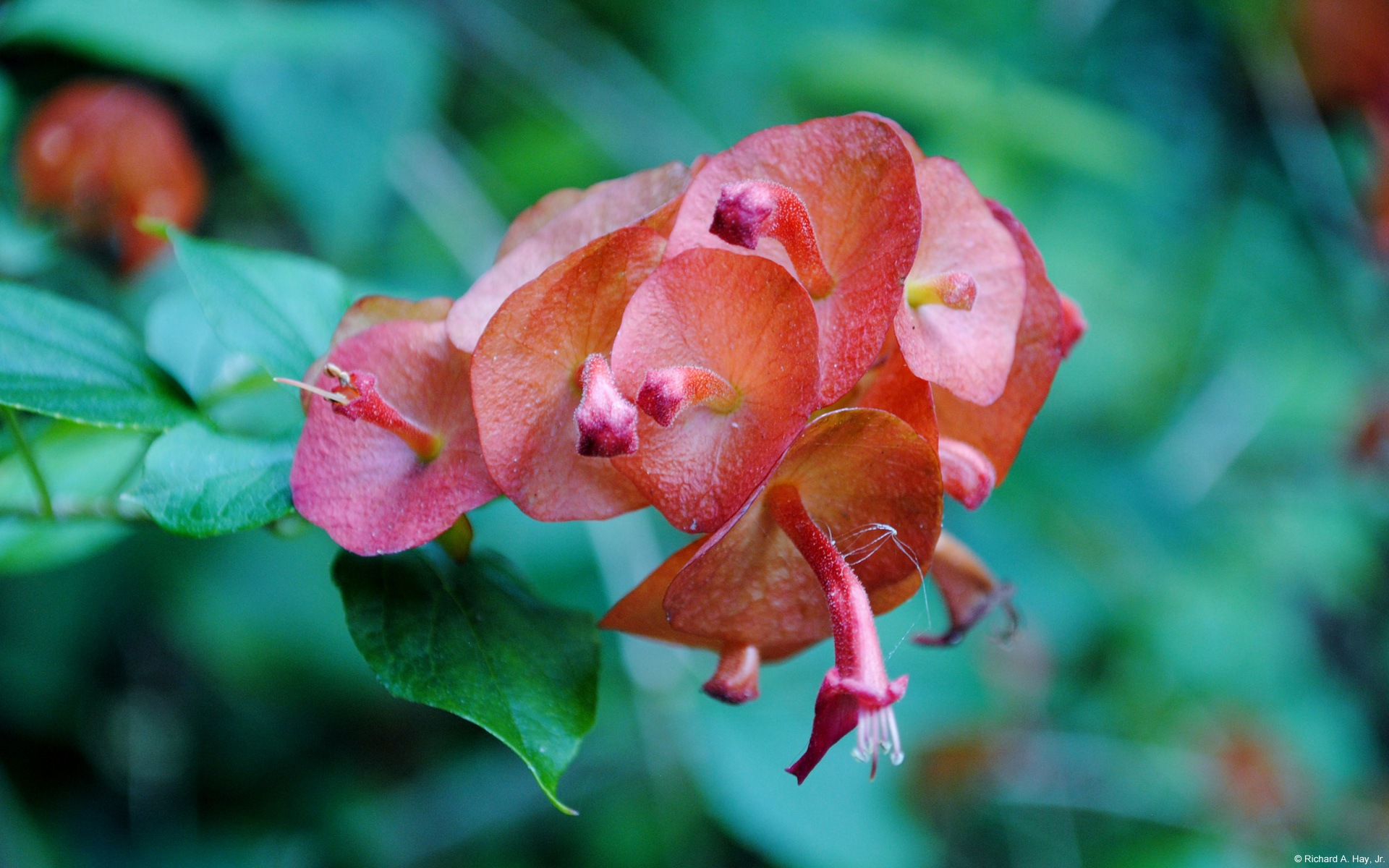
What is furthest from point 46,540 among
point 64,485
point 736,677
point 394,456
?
point 736,677

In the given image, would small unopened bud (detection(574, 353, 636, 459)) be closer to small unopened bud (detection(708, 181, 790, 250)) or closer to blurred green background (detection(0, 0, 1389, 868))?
small unopened bud (detection(708, 181, 790, 250))

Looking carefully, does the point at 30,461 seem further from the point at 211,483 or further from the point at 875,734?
the point at 875,734

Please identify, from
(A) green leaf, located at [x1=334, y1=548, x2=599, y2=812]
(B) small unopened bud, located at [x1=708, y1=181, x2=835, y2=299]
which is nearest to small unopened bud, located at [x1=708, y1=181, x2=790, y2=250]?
(B) small unopened bud, located at [x1=708, y1=181, x2=835, y2=299]

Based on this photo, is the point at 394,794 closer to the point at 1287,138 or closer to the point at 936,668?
the point at 936,668

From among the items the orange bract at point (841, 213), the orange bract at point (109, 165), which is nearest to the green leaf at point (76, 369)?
the orange bract at point (841, 213)

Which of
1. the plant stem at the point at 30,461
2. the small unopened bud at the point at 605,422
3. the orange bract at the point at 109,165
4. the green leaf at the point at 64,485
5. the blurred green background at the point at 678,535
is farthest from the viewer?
the blurred green background at the point at 678,535

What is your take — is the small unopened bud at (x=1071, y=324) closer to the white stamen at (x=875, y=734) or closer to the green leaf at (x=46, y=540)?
the white stamen at (x=875, y=734)

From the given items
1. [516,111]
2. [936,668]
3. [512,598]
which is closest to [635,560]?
[936,668]
